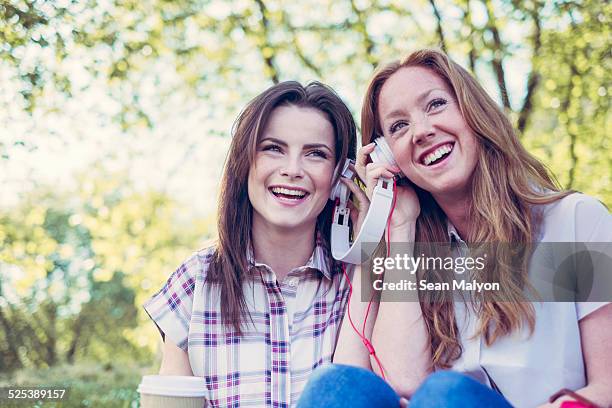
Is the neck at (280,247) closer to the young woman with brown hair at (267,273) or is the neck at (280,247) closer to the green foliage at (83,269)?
the young woman with brown hair at (267,273)

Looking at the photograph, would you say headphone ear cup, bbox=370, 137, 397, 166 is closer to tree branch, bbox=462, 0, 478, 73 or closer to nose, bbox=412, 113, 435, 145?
nose, bbox=412, 113, 435, 145

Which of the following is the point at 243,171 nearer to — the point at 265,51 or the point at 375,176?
the point at 375,176

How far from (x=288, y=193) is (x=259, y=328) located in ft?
1.90

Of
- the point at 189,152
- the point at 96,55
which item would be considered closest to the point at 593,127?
the point at 189,152

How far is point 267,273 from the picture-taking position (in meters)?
2.85

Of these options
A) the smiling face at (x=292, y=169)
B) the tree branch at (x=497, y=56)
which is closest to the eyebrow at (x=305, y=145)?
the smiling face at (x=292, y=169)

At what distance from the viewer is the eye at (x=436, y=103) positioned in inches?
102

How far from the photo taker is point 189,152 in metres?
8.23

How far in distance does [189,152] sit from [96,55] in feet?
7.30

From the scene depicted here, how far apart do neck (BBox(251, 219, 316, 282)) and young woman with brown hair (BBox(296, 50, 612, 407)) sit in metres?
0.29

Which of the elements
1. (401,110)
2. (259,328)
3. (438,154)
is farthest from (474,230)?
(259,328)

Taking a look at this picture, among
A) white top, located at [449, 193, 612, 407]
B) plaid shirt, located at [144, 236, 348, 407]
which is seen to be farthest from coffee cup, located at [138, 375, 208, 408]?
white top, located at [449, 193, 612, 407]

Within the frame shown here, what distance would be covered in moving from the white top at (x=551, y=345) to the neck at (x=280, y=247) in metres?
0.89

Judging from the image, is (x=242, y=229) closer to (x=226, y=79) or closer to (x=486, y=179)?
(x=486, y=179)
